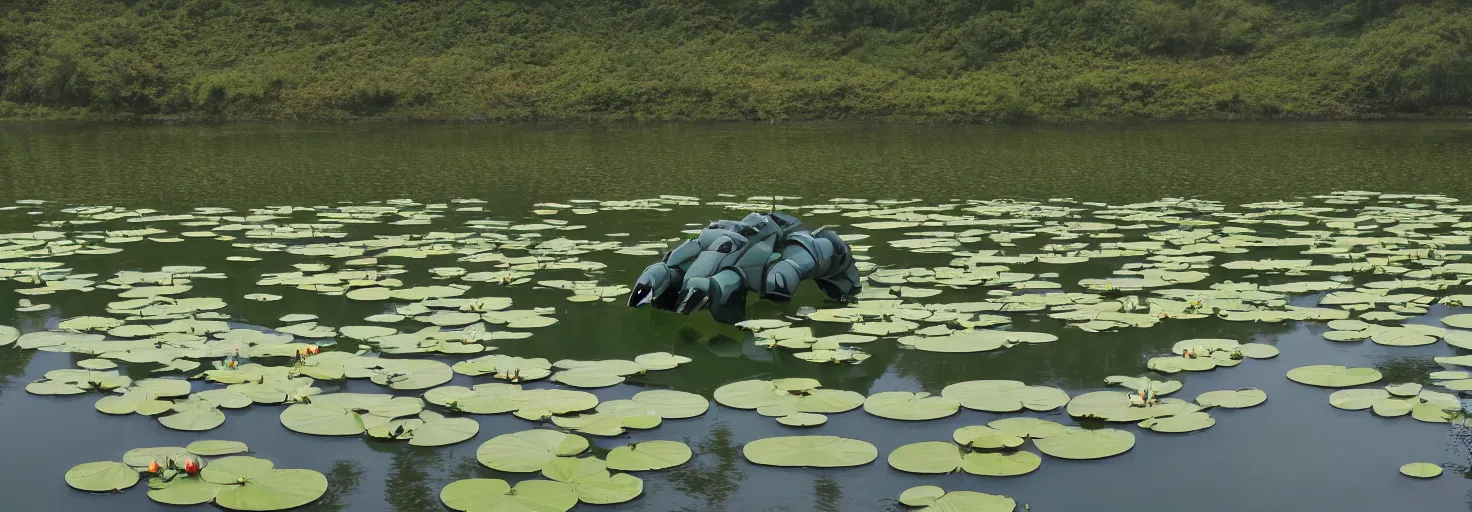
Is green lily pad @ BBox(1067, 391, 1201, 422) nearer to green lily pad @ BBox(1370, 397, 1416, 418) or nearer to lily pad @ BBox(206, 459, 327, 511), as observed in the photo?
green lily pad @ BBox(1370, 397, 1416, 418)

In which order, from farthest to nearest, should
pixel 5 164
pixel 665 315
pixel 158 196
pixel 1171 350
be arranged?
1. pixel 5 164
2. pixel 158 196
3. pixel 665 315
4. pixel 1171 350

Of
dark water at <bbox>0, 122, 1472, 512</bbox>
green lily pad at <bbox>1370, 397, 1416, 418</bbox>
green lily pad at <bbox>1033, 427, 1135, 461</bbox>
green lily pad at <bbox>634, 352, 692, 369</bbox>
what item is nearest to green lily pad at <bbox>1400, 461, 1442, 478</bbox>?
dark water at <bbox>0, 122, 1472, 512</bbox>

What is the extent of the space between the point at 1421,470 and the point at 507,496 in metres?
2.24

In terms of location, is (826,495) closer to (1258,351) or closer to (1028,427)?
(1028,427)

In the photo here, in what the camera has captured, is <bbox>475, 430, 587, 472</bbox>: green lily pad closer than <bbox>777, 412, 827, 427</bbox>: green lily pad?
Yes

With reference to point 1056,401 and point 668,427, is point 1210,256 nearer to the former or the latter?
point 1056,401

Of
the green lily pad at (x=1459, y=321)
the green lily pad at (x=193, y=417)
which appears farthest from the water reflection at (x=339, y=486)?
the green lily pad at (x=1459, y=321)

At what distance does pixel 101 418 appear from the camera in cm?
365

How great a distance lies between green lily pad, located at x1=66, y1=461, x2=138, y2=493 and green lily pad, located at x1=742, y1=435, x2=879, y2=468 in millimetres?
1528

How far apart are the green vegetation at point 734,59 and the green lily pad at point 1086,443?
860 inches

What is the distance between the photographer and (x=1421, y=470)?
313 cm

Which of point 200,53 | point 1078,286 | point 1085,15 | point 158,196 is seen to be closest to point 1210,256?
point 1078,286

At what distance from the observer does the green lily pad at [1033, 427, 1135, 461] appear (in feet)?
10.7

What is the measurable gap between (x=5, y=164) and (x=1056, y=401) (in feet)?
45.7
